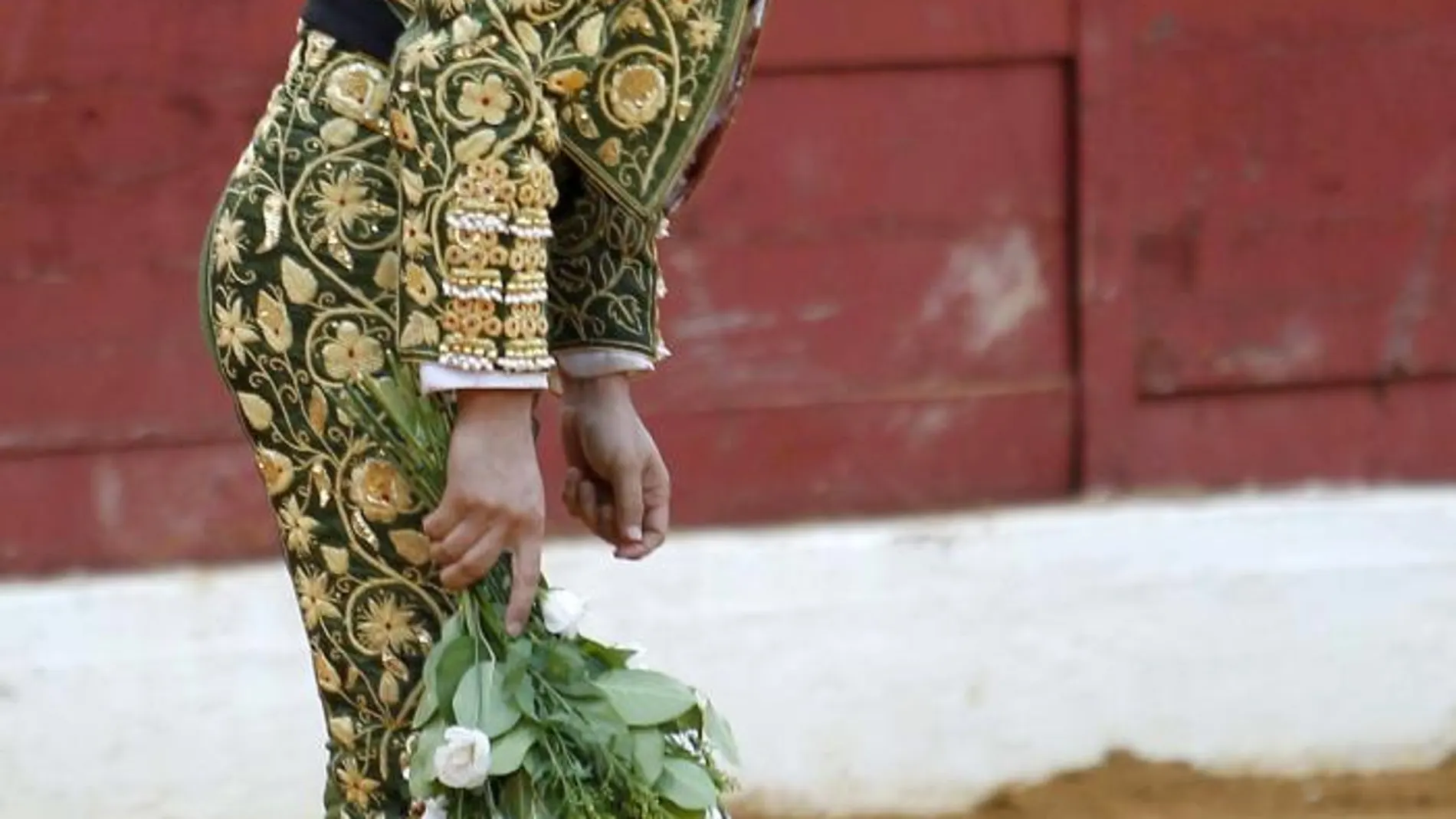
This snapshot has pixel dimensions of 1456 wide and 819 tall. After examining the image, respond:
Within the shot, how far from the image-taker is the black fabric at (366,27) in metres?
2.52

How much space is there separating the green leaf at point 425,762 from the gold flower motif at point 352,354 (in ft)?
1.02

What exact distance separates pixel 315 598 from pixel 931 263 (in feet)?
8.73

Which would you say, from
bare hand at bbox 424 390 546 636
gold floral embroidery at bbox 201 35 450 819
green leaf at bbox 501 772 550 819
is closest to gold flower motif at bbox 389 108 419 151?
gold floral embroidery at bbox 201 35 450 819

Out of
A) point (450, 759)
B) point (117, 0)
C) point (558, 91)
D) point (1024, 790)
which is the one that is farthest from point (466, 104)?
point (1024, 790)

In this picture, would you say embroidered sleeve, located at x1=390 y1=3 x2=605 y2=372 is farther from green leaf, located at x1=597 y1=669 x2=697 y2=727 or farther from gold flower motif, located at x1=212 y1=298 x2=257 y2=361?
green leaf, located at x1=597 y1=669 x2=697 y2=727

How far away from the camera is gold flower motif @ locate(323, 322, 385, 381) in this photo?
2541 millimetres

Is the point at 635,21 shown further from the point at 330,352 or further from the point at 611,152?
the point at 330,352

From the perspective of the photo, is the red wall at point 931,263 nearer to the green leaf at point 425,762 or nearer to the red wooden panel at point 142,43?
the red wooden panel at point 142,43

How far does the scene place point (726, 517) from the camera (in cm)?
509

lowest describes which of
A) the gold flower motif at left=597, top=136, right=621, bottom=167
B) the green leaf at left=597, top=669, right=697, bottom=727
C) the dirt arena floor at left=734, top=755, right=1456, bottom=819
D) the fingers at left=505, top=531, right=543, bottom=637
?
the dirt arena floor at left=734, top=755, right=1456, bottom=819

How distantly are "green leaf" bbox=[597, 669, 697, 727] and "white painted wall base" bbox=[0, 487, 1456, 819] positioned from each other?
2225 mm

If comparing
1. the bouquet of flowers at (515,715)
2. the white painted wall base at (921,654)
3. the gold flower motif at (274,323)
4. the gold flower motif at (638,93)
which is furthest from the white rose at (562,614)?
the white painted wall base at (921,654)

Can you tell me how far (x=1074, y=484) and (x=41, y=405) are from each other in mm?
1812

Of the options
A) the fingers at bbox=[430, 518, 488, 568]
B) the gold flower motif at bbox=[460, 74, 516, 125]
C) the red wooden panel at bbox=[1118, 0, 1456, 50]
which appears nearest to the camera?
the gold flower motif at bbox=[460, 74, 516, 125]
